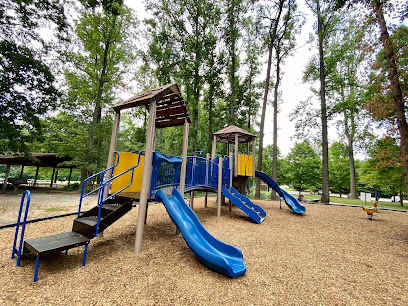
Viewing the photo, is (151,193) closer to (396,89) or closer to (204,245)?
(204,245)

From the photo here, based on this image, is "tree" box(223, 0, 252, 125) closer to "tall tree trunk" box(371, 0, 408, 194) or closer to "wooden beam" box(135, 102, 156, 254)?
"tall tree trunk" box(371, 0, 408, 194)

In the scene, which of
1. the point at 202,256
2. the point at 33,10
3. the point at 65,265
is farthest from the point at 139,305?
the point at 33,10

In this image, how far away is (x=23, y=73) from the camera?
30.1 feet

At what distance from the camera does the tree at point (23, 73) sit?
346 inches

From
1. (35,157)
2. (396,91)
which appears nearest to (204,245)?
(396,91)

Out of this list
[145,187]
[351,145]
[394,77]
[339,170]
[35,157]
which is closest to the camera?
[145,187]

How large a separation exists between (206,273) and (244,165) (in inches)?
266

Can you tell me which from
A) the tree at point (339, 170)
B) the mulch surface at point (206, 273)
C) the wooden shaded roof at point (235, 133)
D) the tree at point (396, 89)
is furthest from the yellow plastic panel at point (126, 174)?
the tree at point (339, 170)

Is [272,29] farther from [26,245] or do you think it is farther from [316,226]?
[26,245]

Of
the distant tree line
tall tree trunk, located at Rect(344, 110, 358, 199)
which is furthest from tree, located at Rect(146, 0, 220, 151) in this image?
tall tree trunk, located at Rect(344, 110, 358, 199)

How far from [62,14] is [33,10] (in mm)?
1429

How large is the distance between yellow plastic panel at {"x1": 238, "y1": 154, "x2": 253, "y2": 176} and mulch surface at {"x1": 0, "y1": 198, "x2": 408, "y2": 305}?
4.40 m

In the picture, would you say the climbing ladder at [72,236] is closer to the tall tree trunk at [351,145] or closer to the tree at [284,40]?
the tree at [284,40]

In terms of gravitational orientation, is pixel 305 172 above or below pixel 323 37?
below
